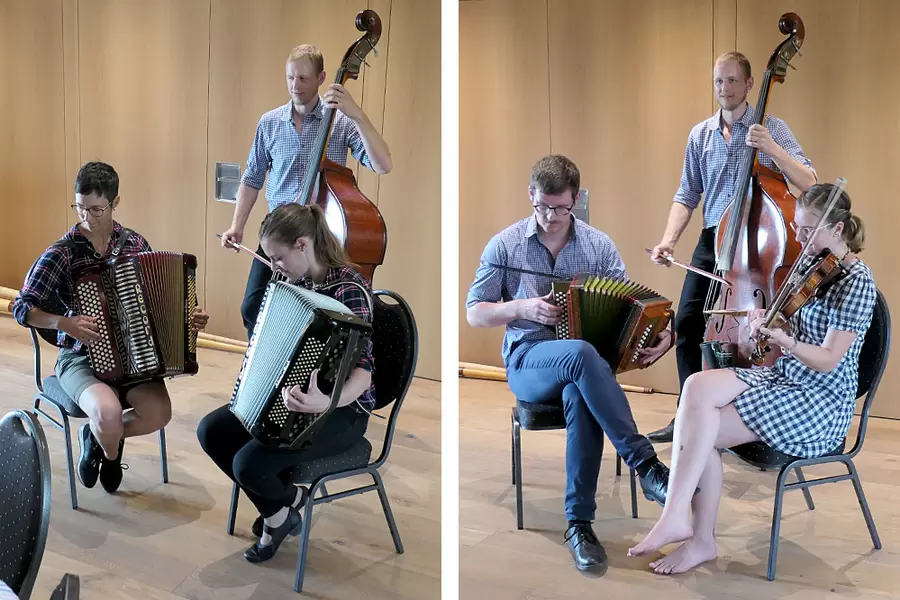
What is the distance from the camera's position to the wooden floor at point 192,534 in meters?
2.13

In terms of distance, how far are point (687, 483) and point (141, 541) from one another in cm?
136

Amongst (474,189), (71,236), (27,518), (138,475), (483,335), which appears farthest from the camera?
(474,189)

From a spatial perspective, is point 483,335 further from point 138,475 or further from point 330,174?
point 138,475

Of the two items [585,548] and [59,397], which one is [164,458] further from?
[585,548]

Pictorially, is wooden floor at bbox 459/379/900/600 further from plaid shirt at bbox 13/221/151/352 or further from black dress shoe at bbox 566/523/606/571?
plaid shirt at bbox 13/221/151/352

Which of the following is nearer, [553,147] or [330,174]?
[330,174]

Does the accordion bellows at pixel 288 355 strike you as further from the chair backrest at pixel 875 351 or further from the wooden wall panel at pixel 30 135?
the chair backrest at pixel 875 351

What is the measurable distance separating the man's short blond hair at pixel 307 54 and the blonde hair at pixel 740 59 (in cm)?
109

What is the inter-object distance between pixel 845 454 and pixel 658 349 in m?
0.54

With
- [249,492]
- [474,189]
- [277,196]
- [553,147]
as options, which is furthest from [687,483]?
[474,189]

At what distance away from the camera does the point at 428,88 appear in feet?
8.54

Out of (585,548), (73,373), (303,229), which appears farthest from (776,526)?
(73,373)

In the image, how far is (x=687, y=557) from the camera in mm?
2496

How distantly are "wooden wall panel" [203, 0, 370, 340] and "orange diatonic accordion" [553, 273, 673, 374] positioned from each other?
89cm
